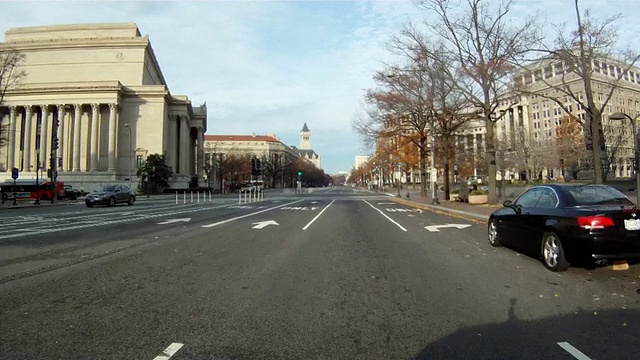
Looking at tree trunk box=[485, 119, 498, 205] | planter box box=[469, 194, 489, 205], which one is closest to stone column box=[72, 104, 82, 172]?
planter box box=[469, 194, 489, 205]

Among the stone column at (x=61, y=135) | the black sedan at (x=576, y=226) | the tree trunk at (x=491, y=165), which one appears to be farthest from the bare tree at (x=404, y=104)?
the stone column at (x=61, y=135)

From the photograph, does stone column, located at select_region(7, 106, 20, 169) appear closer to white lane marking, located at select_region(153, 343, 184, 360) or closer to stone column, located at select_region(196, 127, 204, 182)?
stone column, located at select_region(196, 127, 204, 182)

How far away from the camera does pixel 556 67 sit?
18.7 m

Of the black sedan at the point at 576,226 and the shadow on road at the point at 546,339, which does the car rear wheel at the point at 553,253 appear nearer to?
the black sedan at the point at 576,226

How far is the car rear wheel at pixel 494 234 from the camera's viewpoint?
9.67 meters

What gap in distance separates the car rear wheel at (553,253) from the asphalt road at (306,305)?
0.17m

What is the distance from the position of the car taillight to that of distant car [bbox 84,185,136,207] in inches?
1156

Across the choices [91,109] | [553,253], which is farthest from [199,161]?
[553,253]

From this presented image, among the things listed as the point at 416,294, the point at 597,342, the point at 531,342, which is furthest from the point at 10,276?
the point at 597,342

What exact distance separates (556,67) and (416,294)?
56.8ft

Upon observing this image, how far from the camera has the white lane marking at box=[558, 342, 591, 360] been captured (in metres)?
3.61

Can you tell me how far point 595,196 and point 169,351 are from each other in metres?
7.30

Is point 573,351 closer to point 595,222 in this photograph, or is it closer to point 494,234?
point 595,222

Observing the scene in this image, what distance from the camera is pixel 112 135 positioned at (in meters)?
70.9
